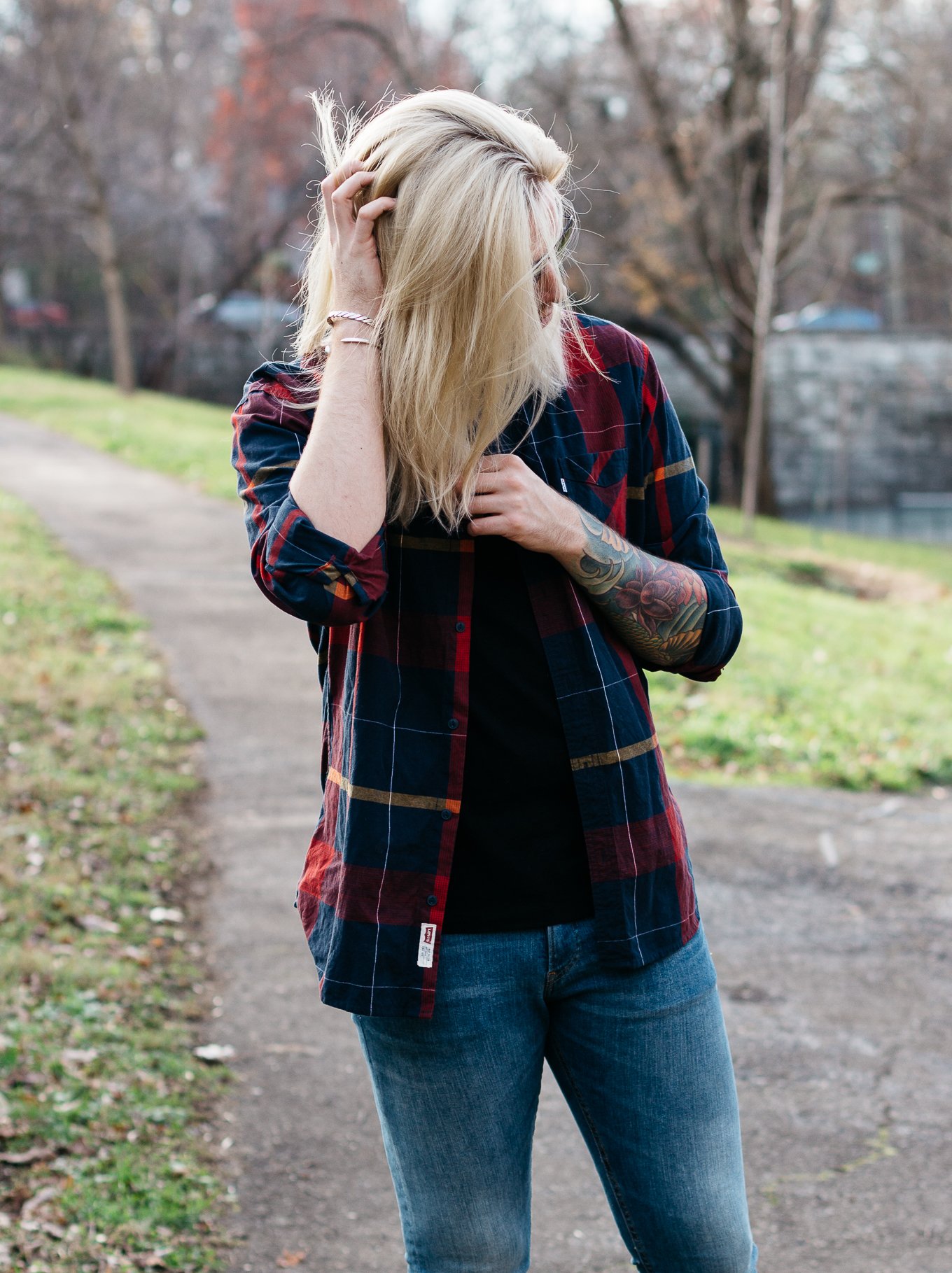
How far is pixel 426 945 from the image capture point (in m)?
1.68

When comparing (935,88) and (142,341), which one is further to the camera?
(142,341)

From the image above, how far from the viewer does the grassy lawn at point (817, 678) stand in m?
6.49

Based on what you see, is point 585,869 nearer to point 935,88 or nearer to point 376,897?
point 376,897

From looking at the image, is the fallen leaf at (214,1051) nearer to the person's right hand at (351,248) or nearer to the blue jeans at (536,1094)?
the blue jeans at (536,1094)

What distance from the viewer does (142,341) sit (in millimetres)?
32875

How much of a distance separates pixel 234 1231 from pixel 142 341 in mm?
32211

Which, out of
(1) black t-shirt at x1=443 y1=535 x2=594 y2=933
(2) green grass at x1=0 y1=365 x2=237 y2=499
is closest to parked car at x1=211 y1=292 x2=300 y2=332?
Answer: (2) green grass at x1=0 y1=365 x2=237 y2=499

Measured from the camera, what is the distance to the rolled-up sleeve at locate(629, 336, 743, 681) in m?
1.89

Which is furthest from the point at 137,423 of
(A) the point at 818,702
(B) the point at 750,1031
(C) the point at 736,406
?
(B) the point at 750,1031

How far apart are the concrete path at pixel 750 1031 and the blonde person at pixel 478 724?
1270mm

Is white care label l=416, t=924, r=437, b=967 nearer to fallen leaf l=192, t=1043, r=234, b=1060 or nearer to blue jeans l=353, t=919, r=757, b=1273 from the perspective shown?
blue jeans l=353, t=919, r=757, b=1273

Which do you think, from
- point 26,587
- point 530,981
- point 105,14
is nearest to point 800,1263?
point 530,981

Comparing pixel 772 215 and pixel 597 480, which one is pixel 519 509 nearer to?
pixel 597 480

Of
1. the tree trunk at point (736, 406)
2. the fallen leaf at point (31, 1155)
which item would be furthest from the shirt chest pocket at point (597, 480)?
the tree trunk at point (736, 406)
